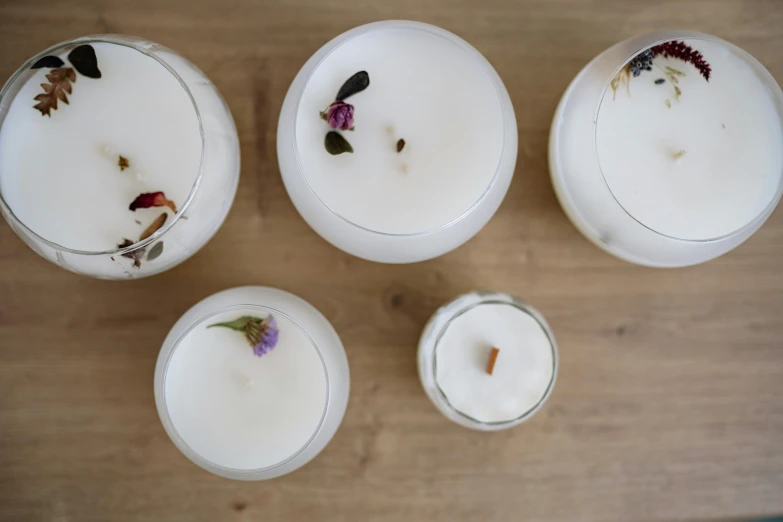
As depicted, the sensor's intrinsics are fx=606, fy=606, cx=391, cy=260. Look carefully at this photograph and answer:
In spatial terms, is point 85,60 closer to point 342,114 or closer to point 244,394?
point 342,114

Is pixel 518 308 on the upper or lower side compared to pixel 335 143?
lower

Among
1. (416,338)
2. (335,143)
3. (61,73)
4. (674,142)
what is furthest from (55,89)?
(674,142)

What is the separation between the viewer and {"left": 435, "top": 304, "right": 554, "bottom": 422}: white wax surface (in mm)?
551

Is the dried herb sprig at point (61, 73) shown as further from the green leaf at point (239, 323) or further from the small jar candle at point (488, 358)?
the small jar candle at point (488, 358)

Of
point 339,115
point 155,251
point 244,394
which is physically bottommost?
point 244,394

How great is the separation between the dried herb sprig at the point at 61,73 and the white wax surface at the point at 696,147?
418 mm

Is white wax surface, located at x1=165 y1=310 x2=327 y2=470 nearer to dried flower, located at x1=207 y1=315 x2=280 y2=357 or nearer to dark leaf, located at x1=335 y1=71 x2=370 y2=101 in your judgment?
dried flower, located at x1=207 y1=315 x2=280 y2=357

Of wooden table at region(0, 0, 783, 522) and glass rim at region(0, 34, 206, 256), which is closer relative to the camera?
glass rim at region(0, 34, 206, 256)

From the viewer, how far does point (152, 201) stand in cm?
48

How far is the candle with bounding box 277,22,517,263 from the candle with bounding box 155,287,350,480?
0.30ft

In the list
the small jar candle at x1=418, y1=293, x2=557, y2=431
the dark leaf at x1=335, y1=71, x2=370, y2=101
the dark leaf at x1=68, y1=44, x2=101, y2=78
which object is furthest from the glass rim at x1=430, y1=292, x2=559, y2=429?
the dark leaf at x1=68, y1=44, x2=101, y2=78

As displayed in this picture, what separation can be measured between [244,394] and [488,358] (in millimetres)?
225

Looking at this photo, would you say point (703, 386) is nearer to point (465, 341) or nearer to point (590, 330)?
point (590, 330)

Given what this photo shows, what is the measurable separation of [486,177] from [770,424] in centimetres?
39
